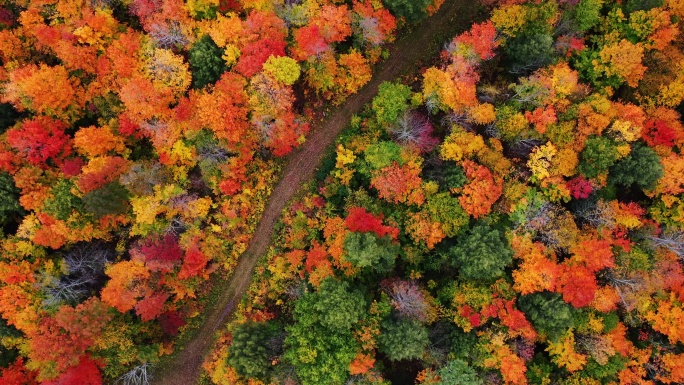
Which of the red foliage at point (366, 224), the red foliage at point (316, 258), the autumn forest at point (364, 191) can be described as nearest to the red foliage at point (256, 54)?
the autumn forest at point (364, 191)

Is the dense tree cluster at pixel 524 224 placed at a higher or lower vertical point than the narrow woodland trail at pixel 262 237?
lower

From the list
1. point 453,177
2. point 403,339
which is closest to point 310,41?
point 453,177

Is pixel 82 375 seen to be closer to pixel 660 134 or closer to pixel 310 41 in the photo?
pixel 310 41

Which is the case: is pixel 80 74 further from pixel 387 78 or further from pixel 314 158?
pixel 387 78

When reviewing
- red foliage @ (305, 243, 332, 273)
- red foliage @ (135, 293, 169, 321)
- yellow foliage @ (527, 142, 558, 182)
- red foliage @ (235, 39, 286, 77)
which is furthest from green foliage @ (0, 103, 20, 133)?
yellow foliage @ (527, 142, 558, 182)

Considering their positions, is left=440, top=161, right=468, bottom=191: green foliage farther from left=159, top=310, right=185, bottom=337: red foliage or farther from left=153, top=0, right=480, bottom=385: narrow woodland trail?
left=159, top=310, right=185, bottom=337: red foliage

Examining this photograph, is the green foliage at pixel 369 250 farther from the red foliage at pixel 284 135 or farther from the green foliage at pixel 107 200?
the green foliage at pixel 107 200
